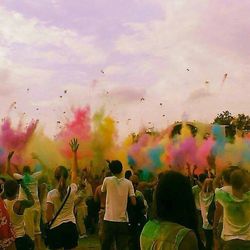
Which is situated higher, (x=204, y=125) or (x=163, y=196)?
(x=204, y=125)

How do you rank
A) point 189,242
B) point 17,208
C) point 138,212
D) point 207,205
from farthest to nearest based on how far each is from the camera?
point 207,205 < point 138,212 < point 17,208 < point 189,242

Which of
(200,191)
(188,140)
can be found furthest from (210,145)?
(200,191)

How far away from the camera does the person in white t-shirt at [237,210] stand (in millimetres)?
6562

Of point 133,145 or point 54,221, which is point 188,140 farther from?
point 54,221

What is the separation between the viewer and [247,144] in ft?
77.0

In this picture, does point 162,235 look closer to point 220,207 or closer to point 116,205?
point 220,207

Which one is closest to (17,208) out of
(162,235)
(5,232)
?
(5,232)

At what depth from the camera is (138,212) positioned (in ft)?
30.7

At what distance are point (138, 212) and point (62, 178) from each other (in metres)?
1.86

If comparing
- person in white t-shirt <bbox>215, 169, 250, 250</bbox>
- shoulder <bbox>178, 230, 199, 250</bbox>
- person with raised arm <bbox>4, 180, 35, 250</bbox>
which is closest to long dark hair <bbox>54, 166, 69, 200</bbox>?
person with raised arm <bbox>4, 180, 35, 250</bbox>

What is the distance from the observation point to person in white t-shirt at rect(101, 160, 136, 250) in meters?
8.73

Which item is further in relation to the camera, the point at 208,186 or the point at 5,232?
the point at 208,186

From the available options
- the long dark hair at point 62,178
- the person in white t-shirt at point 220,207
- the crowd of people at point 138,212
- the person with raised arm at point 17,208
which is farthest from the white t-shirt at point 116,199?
the person in white t-shirt at point 220,207

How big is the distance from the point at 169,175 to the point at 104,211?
225 inches
